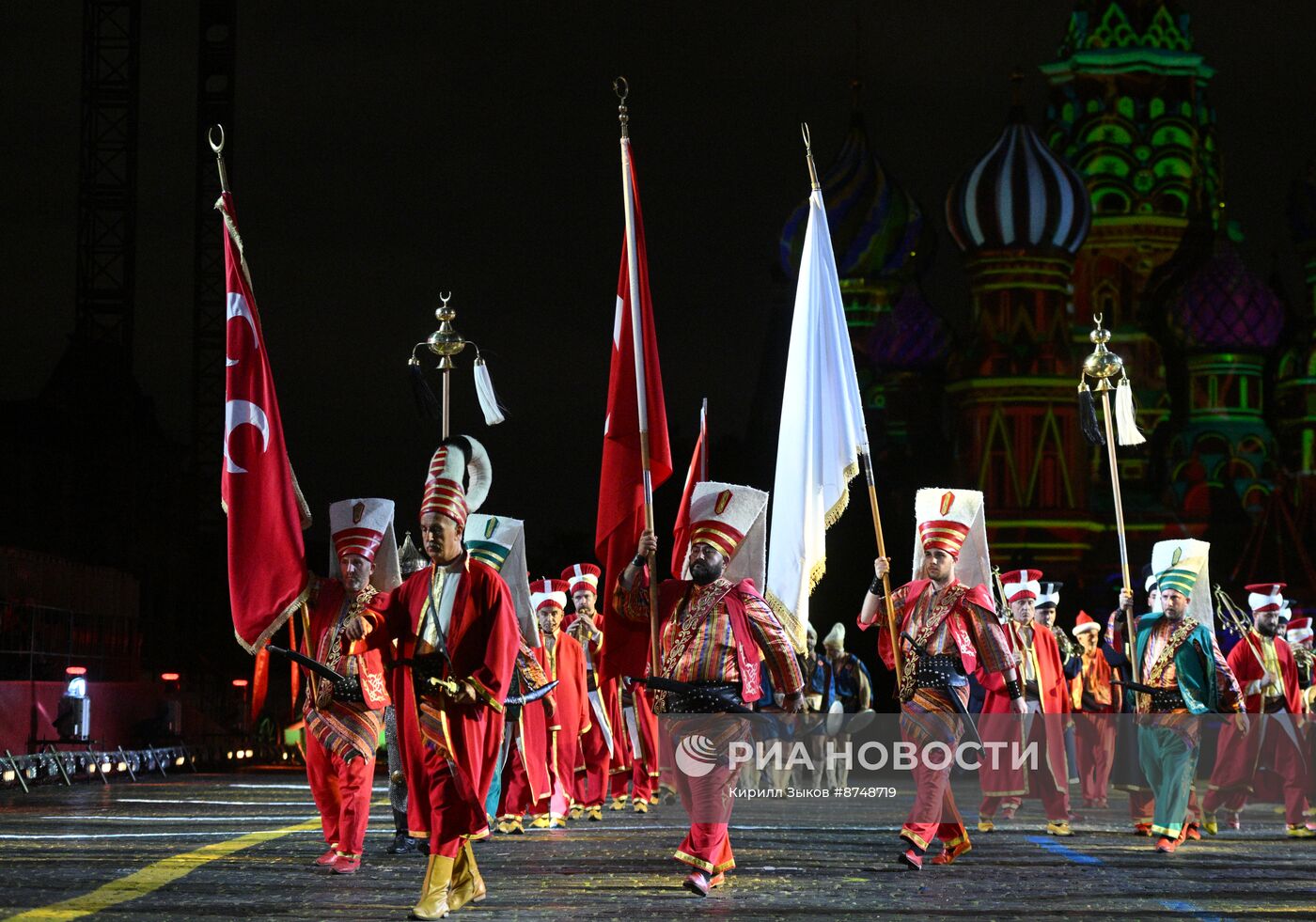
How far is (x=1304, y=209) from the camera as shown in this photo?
191ft

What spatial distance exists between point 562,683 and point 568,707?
0.19 m

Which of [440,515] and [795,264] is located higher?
[795,264]

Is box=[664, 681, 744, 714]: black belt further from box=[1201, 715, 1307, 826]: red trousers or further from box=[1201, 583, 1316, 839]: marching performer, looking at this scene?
box=[1201, 715, 1307, 826]: red trousers

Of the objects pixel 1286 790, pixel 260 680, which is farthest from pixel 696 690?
pixel 1286 790

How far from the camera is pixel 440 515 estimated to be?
1034cm

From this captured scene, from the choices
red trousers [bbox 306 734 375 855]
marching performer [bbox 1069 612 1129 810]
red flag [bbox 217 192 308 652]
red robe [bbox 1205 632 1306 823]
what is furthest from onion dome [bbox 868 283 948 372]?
red trousers [bbox 306 734 375 855]

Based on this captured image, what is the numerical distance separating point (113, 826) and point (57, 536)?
1922cm

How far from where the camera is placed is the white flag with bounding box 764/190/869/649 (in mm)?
13523

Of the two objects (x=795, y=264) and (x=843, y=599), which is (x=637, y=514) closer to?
(x=843, y=599)

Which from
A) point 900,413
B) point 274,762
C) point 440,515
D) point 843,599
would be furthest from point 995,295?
point 440,515

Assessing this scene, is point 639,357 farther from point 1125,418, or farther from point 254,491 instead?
point 1125,418

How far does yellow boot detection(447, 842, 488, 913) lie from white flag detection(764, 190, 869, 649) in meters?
3.86

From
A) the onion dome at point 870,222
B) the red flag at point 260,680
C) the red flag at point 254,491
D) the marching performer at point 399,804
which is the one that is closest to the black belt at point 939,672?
the marching performer at point 399,804

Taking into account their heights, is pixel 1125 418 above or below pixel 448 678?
above
